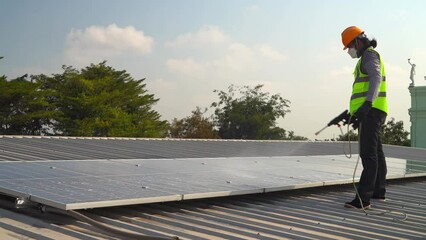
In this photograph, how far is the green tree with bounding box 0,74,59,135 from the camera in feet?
102

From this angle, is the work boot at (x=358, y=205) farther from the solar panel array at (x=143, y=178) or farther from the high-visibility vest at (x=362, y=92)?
the high-visibility vest at (x=362, y=92)

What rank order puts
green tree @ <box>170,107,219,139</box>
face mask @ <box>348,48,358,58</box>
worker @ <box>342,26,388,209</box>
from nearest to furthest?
worker @ <box>342,26,388,209</box> → face mask @ <box>348,48,358,58</box> → green tree @ <box>170,107,219,139</box>

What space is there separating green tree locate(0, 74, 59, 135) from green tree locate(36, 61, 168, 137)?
1.27 metres

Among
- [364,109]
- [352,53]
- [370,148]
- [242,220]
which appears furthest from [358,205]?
[352,53]

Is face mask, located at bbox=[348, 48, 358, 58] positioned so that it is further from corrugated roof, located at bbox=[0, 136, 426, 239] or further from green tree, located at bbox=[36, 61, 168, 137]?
green tree, located at bbox=[36, 61, 168, 137]

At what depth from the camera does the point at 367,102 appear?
16.7 feet

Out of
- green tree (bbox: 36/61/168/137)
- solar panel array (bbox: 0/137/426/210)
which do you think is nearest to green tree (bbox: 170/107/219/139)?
green tree (bbox: 36/61/168/137)

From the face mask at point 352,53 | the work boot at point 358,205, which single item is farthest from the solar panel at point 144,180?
the face mask at point 352,53

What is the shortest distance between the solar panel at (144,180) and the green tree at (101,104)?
1068 inches

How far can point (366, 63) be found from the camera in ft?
17.3

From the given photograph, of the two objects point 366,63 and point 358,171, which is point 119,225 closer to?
point 366,63

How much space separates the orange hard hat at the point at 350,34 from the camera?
5438 millimetres

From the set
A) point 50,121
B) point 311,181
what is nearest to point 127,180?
point 311,181

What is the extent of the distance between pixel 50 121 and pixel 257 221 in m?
31.3
